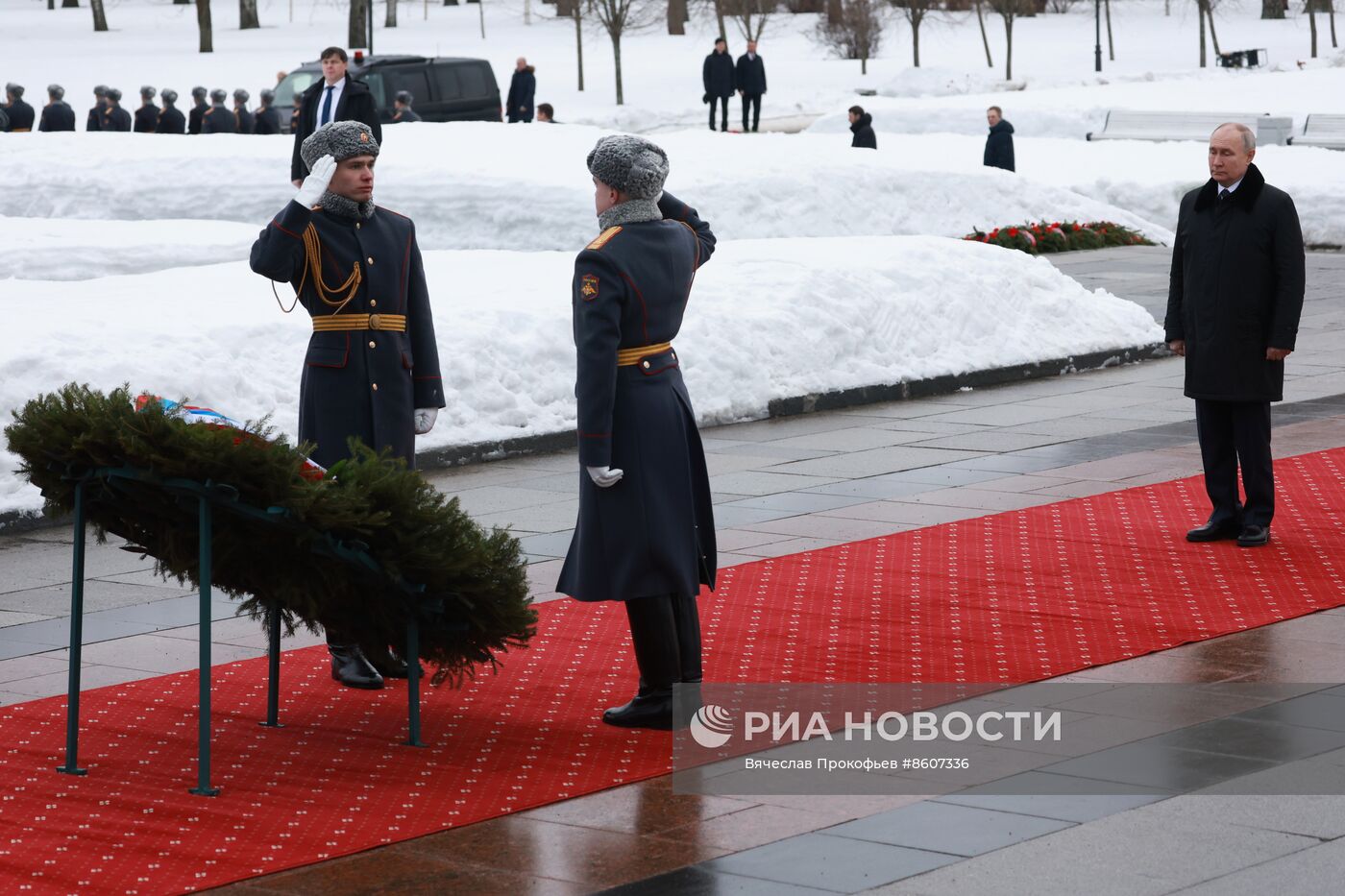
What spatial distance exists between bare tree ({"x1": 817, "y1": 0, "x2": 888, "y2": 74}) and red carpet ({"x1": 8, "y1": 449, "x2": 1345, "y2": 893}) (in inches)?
1948

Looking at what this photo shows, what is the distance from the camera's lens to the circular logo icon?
5957 mm

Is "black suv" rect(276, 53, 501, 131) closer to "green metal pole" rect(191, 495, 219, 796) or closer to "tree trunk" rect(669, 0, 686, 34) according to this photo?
"green metal pole" rect(191, 495, 219, 796)

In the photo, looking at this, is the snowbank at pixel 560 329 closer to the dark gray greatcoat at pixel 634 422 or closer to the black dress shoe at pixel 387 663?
the black dress shoe at pixel 387 663

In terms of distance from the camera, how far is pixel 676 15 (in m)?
65.7

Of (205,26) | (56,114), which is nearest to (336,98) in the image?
(56,114)

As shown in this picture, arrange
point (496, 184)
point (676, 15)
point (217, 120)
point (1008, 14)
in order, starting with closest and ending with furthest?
point (496, 184)
point (217, 120)
point (1008, 14)
point (676, 15)

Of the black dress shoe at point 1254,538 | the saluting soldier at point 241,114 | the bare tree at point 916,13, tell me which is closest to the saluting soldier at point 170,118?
the saluting soldier at point 241,114

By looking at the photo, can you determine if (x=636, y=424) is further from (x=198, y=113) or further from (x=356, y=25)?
(x=356, y=25)

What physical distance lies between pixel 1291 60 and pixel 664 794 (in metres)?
52.9

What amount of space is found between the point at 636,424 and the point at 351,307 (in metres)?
1.21

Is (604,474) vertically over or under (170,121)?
under

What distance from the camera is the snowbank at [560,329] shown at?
36.5ft

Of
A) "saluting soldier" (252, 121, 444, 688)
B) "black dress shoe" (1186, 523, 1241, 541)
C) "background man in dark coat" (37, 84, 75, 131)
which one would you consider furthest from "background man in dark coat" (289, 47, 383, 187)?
"background man in dark coat" (37, 84, 75, 131)

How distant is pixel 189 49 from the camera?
54250mm
